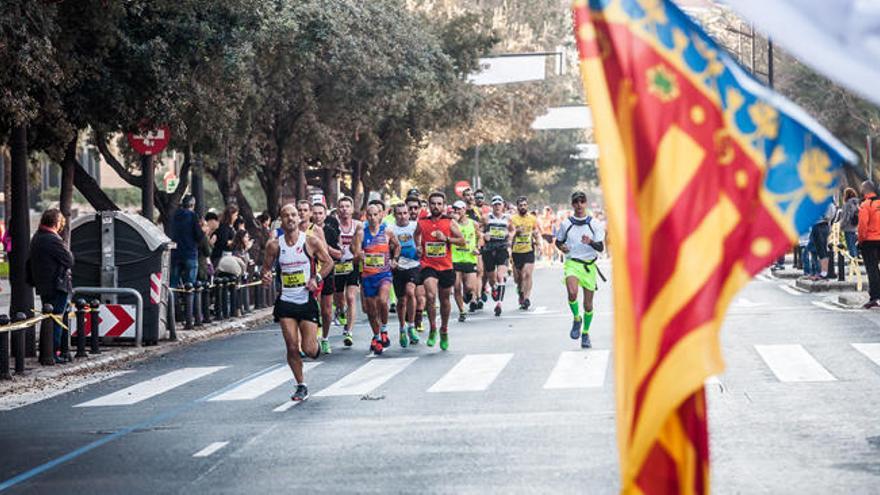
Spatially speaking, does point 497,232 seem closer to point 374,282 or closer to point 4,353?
point 374,282

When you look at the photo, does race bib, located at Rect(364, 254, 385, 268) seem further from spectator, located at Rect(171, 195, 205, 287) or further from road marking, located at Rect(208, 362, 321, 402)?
spectator, located at Rect(171, 195, 205, 287)

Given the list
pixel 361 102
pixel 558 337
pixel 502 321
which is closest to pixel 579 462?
pixel 558 337

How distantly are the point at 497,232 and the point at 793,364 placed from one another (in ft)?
45.0

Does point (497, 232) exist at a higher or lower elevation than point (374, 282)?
higher

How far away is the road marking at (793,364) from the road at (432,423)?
32mm

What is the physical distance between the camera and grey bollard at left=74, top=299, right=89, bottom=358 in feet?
Answer: 70.4

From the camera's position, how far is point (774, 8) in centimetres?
393

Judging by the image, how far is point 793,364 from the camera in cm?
1742

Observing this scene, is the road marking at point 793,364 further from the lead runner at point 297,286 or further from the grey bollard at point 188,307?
the grey bollard at point 188,307

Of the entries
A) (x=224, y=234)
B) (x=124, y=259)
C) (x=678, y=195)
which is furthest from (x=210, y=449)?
(x=224, y=234)

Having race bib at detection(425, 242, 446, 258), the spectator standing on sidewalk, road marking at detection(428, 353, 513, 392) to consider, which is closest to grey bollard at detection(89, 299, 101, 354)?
race bib at detection(425, 242, 446, 258)

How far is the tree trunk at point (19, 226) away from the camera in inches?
812

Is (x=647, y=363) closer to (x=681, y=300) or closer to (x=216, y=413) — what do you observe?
(x=681, y=300)

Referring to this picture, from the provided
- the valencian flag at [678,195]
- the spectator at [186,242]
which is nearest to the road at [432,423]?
the spectator at [186,242]
